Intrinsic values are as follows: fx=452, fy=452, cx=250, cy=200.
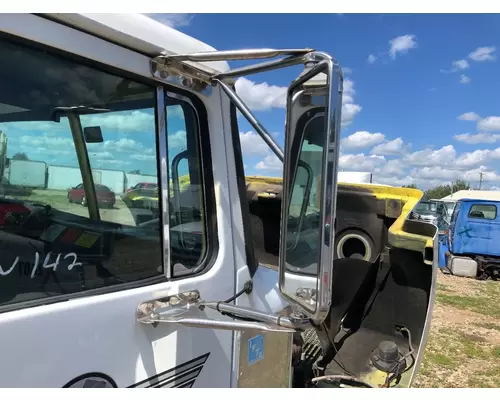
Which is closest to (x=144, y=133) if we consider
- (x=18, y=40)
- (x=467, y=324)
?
(x=18, y=40)

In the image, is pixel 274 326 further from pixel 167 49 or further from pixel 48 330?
pixel 167 49

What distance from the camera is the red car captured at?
1.42 metres

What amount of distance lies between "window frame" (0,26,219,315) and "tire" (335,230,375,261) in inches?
73.3

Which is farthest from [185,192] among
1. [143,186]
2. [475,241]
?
[475,241]

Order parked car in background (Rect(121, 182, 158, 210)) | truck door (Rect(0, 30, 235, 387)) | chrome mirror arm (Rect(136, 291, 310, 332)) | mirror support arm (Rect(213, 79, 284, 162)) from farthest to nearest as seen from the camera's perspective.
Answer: mirror support arm (Rect(213, 79, 284, 162)), parked car in background (Rect(121, 182, 158, 210)), chrome mirror arm (Rect(136, 291, 310, 332)), truck door (Rect(0, 30, 235, 387))

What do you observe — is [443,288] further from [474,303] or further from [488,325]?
[488,325]

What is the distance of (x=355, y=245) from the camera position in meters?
3.53

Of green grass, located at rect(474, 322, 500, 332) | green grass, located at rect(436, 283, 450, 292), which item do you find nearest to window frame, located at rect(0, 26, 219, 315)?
green grass, located at rect(474, 322, 500, 332)

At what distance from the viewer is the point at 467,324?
27.4 feet

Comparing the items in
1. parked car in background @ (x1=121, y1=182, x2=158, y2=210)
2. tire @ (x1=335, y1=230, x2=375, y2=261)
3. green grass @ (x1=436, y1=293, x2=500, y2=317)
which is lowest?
green grass @ (x1=436, y1=293, x2=500, y2=317)

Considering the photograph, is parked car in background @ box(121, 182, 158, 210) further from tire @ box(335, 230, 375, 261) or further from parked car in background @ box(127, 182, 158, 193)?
tire @ box(335, 230, 375, 261)

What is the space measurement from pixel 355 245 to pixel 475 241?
39.3 feet

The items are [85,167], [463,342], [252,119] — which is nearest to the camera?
[85,167]

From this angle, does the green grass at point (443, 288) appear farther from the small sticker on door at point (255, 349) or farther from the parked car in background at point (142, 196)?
the parked car in background at point (142, 196)
